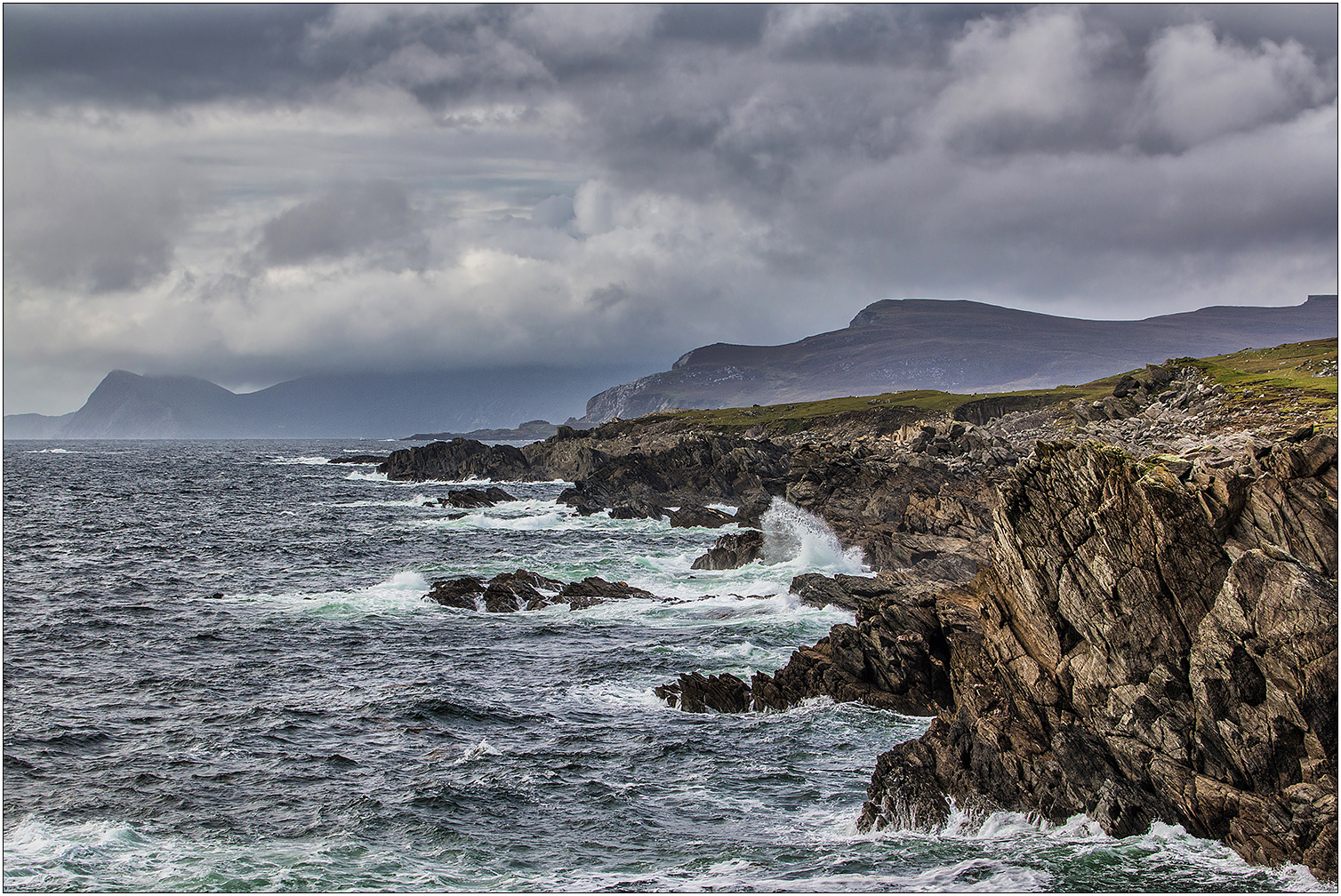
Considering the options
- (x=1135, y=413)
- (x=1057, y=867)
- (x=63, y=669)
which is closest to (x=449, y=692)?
(x=63, y=669)

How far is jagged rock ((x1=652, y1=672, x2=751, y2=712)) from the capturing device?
29609 millimetres

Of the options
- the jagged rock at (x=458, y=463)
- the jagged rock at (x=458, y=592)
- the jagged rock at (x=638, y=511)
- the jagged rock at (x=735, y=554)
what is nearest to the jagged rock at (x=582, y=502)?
the jagged rock at (x=638, y=511)

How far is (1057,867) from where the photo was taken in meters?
18.1

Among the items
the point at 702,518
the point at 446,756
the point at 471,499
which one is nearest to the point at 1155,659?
the point at 446,756

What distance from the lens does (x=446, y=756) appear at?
2611cm

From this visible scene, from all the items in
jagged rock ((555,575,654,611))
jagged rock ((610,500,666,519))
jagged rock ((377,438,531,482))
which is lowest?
jagged rock ((555,575,654,611))

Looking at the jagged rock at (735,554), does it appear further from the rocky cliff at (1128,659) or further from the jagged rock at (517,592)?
the rocky cliff at (1128,659)

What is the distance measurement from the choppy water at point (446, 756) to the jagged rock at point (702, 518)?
24443 mm

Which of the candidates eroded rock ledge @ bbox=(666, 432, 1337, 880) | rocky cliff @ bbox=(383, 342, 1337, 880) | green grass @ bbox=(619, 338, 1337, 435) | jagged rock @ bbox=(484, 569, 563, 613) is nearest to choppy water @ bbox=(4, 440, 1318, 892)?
eroded rock ledge @ bbox=(666, 432, 1337, 880)

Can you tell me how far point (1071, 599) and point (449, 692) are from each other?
20.8 meters

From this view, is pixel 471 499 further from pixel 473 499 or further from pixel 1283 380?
pixel 1283 380

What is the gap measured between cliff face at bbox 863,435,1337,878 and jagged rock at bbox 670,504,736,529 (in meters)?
55.3

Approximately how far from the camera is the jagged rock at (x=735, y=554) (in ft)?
183

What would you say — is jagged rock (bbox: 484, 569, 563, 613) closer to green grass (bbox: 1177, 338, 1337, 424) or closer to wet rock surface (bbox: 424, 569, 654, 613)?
wet rock surface (bbox: 424, 569, 654, 613)
